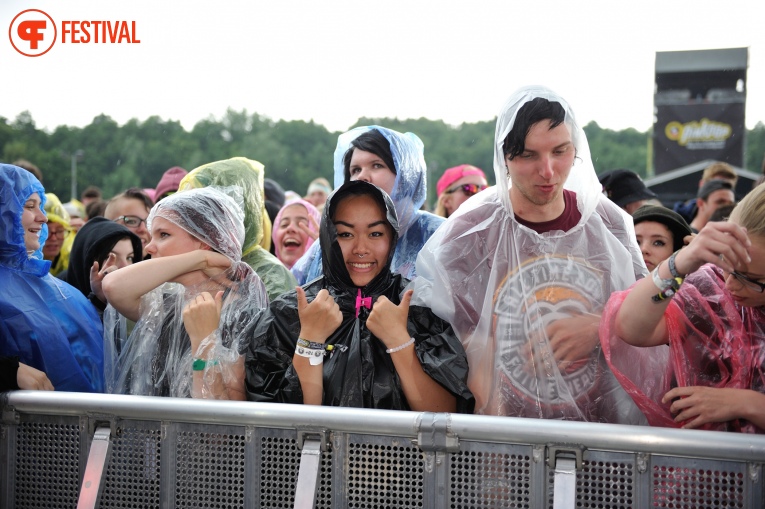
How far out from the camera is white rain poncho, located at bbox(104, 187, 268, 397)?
8.61ft

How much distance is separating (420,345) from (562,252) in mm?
539

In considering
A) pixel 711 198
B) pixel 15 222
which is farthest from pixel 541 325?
pixel 711 198

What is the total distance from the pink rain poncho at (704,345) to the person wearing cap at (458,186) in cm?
324

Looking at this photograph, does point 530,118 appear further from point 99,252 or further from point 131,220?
point 131,220

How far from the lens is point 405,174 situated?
11.5ft

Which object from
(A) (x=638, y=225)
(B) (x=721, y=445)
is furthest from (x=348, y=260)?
(A) (x=638, y=225)

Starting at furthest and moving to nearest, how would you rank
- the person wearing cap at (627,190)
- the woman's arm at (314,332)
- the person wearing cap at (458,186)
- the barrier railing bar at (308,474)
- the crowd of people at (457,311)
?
1. the person wearing cap at (458,186)
2. the person wearing cap at (627,190)
3. the woman's arm at (314,332)
4. the crowd of people at (457,311)
5. the barrier railing bar at (308,474)

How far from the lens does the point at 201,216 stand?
2.89 meters

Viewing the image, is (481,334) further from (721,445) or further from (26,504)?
(26,504)

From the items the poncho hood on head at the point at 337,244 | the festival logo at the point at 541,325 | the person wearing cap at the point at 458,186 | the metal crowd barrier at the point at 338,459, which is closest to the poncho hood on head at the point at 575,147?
the festival logo at the point at 541,325

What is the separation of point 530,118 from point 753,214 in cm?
74

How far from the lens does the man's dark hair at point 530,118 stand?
7.97 ft

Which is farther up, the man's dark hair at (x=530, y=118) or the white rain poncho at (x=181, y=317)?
the man's dark hair at (x=530, y=118)

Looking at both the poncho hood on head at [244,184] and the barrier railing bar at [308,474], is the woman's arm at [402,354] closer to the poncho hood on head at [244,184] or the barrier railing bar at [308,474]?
the barrier railing bar at [308,474]
